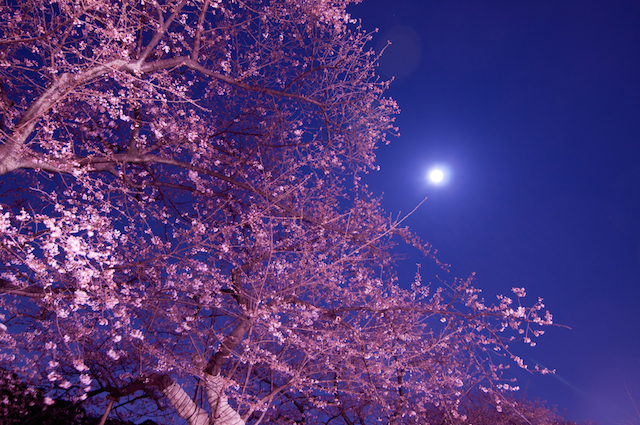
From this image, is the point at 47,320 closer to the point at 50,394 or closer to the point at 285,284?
the point at 50,394

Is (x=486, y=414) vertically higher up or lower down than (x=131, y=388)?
higher up

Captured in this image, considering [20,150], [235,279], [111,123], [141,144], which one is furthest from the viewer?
[111,123]

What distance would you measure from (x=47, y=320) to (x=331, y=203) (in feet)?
21.8

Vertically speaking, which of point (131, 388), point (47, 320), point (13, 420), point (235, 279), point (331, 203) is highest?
point (331, 203)

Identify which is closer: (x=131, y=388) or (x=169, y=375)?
(x=131, y=388)

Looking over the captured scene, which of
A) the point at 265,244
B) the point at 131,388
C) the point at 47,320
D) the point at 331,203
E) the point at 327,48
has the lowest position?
the point at 131,388

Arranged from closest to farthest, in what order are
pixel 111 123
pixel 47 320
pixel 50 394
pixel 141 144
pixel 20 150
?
pixel 20 150, pixel 47 320, pixel 141 144, pixel 111 123, pixel 50 394

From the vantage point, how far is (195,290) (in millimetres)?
6438

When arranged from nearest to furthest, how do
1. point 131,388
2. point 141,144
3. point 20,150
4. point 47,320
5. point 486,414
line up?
1. point 20,150
2. point 131,388
3. point 47,320
4. point 141,144
5. point 486,414

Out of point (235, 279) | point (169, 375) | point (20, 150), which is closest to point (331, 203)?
point (235, 279)

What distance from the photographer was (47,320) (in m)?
5.64

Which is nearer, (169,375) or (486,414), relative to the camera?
(169,375)

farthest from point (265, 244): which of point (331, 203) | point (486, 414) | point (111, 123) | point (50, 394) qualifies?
point (486, 414)

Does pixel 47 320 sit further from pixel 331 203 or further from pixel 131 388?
pixel 331 203
